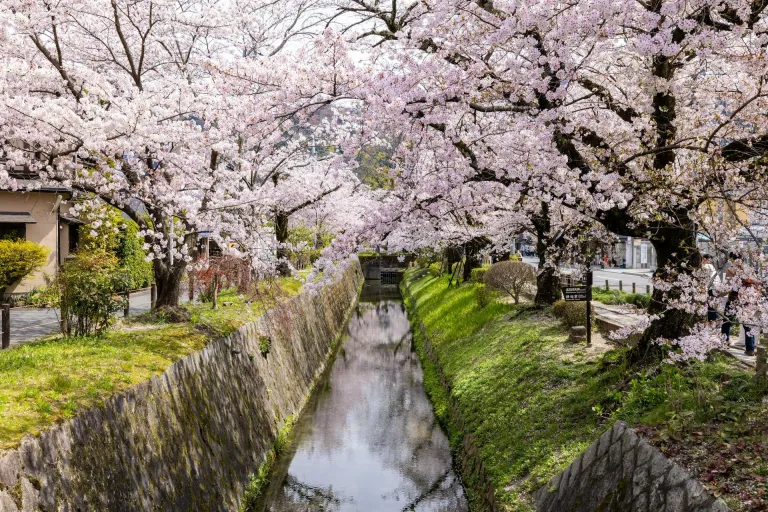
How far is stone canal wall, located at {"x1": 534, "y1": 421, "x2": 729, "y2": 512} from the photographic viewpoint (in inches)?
213

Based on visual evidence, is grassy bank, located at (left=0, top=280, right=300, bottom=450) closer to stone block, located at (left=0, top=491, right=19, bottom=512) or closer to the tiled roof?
stone block, located at (left=0, top=491, right=19, bottom=512)

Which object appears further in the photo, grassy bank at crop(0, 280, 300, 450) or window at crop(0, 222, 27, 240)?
window at crop(0, 222, 27, 240)

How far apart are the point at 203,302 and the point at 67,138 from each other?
291 inches

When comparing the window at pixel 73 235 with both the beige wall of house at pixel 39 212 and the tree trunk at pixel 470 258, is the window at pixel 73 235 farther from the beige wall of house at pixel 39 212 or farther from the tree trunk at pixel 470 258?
the tree trunk at pixel 470 258

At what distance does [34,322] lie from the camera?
1438cm

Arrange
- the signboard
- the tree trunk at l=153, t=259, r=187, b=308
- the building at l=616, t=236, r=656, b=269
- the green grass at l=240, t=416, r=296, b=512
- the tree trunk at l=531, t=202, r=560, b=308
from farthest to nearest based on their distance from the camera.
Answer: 1. the building at l=616, t=236, r=656, b=269
2. the tree trunk at l=531, t=202, r=560, b=308
3. the tree trunk at l=153, t=259, r=187, b=308
4. the signboard
5. the green grass at l=240, t=416, r=296, b=512

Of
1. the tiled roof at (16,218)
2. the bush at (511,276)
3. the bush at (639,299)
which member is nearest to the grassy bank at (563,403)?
the bush at (511,276)

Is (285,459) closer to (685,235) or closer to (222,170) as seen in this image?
(222,170)

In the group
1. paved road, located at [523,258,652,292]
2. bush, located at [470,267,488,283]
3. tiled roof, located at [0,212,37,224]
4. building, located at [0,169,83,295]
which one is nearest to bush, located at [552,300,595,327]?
paved road, located at [523,258,652,292]

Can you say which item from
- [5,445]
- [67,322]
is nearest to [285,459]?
[67,322]

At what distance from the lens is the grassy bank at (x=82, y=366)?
6.12 meters

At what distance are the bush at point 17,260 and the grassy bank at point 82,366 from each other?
9.84 meters

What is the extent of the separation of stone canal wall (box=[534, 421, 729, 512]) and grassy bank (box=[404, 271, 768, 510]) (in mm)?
182

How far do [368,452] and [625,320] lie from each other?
22.6ft
